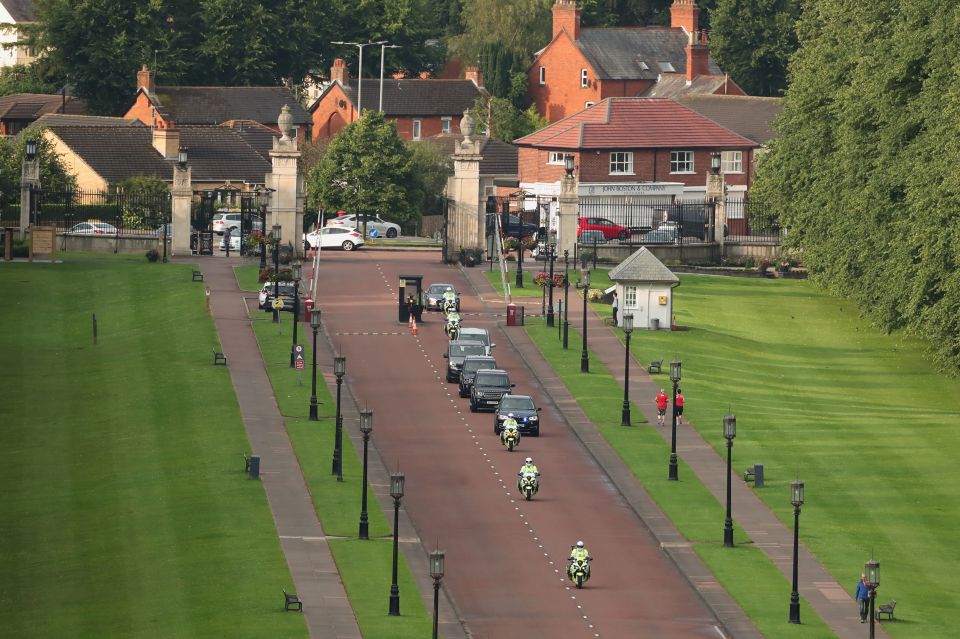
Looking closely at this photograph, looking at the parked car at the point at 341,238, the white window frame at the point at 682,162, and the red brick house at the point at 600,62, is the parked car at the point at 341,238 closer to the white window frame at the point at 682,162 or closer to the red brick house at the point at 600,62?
the white window frame at the point at 682,162

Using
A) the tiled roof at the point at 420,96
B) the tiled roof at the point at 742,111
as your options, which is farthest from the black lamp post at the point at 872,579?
the tiled roof at the point at 420,96

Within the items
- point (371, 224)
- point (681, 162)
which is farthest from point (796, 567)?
point (681, 162)

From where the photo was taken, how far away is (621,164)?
122m

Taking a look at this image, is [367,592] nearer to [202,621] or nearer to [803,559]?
[202,621]

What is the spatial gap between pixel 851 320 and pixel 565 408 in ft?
80.6

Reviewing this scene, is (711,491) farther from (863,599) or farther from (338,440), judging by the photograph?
(863,599)

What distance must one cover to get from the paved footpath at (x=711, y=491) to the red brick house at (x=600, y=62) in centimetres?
8480

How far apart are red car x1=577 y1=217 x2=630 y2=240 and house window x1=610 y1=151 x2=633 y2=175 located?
433 inches

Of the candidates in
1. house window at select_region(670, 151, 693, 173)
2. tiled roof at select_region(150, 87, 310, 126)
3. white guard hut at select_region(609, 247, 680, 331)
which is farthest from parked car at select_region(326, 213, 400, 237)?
white guard hut at select_region(609, 247, 680, 331)

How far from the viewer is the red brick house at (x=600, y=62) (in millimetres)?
168500

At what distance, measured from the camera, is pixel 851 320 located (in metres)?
94.2

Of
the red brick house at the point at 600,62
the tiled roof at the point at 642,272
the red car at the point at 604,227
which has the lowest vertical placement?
the tiled roof at the point at 642,272

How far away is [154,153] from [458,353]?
5936cm

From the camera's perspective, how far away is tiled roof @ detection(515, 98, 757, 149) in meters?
122
